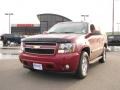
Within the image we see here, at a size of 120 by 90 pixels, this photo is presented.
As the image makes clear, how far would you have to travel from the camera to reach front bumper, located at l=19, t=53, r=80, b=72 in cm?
728

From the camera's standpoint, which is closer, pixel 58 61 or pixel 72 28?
pixel 58 61

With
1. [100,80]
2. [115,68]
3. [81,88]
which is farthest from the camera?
[115,68]

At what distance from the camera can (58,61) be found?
726cm

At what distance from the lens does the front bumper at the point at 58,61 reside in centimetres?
728

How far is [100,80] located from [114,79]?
1.49ft

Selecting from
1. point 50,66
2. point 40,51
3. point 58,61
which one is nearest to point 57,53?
point 58,61

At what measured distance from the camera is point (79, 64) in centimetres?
776

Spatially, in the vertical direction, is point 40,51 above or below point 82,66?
above

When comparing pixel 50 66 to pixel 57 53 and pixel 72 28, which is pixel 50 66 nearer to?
pixel 57 53

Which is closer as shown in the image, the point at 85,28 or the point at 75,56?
the point at 75,56

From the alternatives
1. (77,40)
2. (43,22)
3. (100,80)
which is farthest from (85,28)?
(43,22)

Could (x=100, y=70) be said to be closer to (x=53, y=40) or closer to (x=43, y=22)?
(x=53, y=40)

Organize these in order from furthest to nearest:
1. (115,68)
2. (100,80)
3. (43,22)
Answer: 1. (43,22)
2. (115,68)
3. (100,80)

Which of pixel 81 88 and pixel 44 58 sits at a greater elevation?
pixel 44 58
